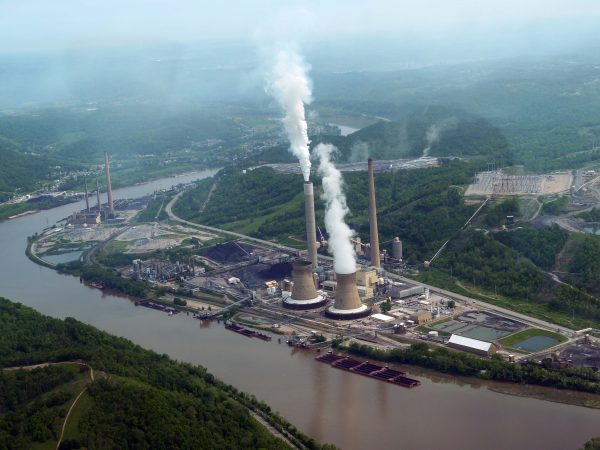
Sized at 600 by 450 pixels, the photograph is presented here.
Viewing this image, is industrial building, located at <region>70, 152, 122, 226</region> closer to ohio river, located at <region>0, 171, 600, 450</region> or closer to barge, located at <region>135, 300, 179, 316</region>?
barge, located at <region>135, 300, 179, 316</region>

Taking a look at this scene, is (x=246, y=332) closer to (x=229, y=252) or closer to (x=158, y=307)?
(x=158, y=307)

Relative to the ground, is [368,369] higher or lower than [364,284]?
lower

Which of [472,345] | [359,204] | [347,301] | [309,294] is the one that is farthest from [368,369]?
[359,204]

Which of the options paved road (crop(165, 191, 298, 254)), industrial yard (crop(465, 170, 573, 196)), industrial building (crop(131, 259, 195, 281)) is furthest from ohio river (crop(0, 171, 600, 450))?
industrial yard (crop(465, 170, 573, 196))

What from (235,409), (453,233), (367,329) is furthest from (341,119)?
(235,409)

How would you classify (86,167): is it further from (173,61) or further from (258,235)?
(173,61)
